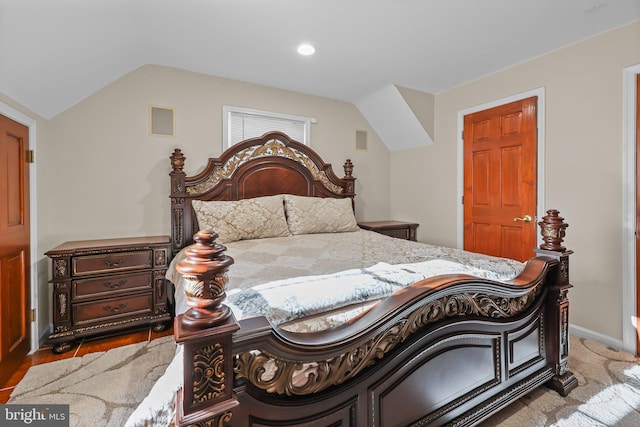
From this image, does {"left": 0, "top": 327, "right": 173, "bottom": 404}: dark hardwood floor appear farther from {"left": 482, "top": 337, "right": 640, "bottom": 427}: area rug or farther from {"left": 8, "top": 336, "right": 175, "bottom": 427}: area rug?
{"left": 482, "top": 337, "right": 640, "bottom": 427}: area rug

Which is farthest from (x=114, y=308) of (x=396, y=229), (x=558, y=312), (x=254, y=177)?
(x=558, y=312)

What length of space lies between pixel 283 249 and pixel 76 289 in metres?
1.68

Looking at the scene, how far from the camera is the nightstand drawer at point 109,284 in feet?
7.79

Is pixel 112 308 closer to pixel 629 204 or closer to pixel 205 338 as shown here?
pixel 205 338

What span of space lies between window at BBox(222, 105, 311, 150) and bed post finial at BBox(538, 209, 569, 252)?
2689 millimetres

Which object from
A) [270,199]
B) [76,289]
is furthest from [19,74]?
[270,199]

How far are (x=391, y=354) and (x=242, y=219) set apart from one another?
1.91m

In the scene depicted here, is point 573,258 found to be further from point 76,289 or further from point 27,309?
point 27,309

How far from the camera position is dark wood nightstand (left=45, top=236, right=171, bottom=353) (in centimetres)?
230

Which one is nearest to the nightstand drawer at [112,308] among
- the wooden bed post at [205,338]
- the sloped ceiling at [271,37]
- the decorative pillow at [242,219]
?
the decorative pillow at [242,219]

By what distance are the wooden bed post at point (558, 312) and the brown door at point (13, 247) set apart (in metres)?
3.43

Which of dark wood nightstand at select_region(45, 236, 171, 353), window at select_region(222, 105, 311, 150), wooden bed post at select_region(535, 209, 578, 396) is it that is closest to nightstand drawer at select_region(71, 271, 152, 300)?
dark wood nightstand at select_region(45, 236, 171, 353)

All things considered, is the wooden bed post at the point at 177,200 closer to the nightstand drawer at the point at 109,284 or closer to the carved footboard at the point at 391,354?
the nightstand drawer at the point at 109,284

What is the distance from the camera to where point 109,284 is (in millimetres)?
2471
